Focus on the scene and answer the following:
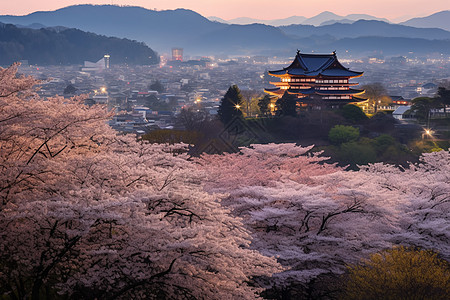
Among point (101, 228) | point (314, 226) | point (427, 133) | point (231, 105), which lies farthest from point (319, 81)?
point (101, 228)

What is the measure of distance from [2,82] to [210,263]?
5568 millimetres

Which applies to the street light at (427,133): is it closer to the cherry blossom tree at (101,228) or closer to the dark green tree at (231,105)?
the dark green tree at (231,105)

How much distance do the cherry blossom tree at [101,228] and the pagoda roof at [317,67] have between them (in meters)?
39.6

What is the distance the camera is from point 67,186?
9.35 meters

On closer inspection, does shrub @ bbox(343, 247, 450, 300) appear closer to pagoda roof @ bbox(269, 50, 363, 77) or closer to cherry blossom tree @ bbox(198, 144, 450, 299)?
cherry blossom tree @ bbox(198, 144, 450, 299)

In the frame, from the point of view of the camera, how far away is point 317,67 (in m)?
49.2

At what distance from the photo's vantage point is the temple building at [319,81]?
1857 inches

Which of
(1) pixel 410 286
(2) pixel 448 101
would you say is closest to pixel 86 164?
(1) pixel 410 286

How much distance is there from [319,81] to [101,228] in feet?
135

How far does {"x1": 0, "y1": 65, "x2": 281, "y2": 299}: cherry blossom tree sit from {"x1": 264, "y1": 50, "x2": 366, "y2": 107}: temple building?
125 ft

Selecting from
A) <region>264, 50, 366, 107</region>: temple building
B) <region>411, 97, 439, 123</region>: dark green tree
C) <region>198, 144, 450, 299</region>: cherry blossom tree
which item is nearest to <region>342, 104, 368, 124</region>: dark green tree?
<region>264, 50, 366, 107</region>: temple building

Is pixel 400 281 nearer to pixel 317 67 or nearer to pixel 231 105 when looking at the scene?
pixel 231 105

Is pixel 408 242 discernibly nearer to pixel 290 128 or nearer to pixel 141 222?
pixel 141 222

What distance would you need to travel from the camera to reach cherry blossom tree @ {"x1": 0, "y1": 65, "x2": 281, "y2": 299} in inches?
330
